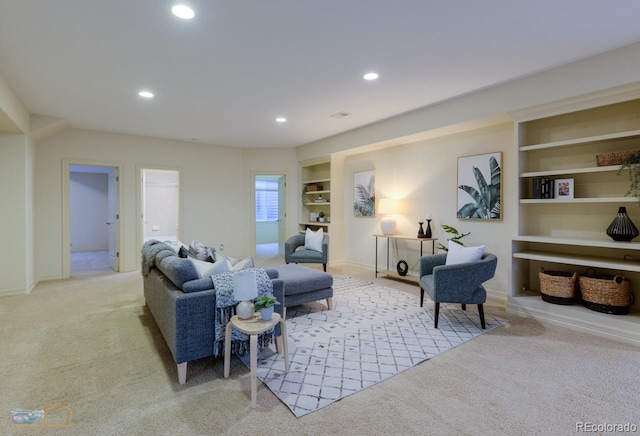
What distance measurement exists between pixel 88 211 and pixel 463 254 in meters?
9.67

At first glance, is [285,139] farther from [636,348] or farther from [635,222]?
[636,348]

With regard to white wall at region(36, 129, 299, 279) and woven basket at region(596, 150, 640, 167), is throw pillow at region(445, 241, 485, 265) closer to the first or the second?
woven basket at region(596, 150, 640, 167)

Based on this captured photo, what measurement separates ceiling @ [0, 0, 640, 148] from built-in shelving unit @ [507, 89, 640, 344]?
0.76m

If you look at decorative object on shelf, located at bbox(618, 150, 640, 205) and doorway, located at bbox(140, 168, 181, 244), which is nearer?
decorative object on shelf, located at bbox(618, 150, 640, 205)

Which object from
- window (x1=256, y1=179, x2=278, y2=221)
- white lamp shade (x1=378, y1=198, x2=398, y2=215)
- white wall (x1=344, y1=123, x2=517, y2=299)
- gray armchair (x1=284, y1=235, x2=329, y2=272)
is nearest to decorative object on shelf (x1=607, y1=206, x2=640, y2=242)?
white wall (x1=344, y1=123, x2=517, y2=299)

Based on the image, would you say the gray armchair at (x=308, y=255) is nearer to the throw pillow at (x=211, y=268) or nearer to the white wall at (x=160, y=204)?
the throw pillow at (x=211, y=268)

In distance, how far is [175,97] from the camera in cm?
402

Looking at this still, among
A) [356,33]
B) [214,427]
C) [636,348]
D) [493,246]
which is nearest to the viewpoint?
[214,427]

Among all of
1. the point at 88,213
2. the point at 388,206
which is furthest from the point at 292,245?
the point at 88,213

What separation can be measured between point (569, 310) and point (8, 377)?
490 cm

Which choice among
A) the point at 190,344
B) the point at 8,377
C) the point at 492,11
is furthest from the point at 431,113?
the point at 8,377

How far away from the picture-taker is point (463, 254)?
11.4 feet

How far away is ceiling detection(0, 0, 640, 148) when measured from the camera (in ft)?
7.38

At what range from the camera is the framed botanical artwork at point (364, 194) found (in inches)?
241
